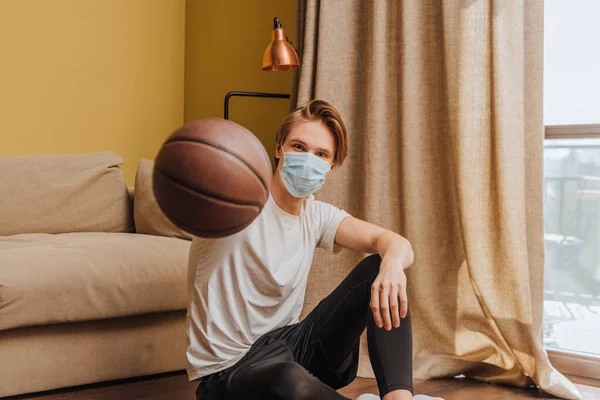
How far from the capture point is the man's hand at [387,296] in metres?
1.55

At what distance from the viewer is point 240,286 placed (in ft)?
5.41

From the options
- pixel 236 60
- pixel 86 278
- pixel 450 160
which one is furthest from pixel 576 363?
pixel 236 60

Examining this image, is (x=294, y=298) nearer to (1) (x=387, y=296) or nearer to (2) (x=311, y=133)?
(1) (x=387, y=296)

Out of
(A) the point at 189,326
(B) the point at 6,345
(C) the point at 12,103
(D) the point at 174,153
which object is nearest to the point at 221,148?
(D) the point at 174,153

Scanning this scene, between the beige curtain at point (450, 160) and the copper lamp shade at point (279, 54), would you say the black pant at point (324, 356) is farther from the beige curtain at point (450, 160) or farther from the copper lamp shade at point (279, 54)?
the copper lamp shade at point (279, 54)

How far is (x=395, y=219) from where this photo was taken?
109 inches

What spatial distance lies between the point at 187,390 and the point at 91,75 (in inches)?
77.8

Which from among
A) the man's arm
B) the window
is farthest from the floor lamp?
the man's arm

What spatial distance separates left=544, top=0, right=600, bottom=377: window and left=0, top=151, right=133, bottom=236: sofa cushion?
5.79ft

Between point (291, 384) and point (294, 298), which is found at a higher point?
point (294, 298)

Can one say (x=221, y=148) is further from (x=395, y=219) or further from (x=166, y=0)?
(x=166, y=0)

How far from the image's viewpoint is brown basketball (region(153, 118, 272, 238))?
1346 mm

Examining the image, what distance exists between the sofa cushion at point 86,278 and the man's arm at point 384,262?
78 cm

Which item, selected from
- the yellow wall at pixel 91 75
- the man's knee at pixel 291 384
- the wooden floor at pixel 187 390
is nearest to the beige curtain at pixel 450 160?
the wooden floor at pixel 187 390
